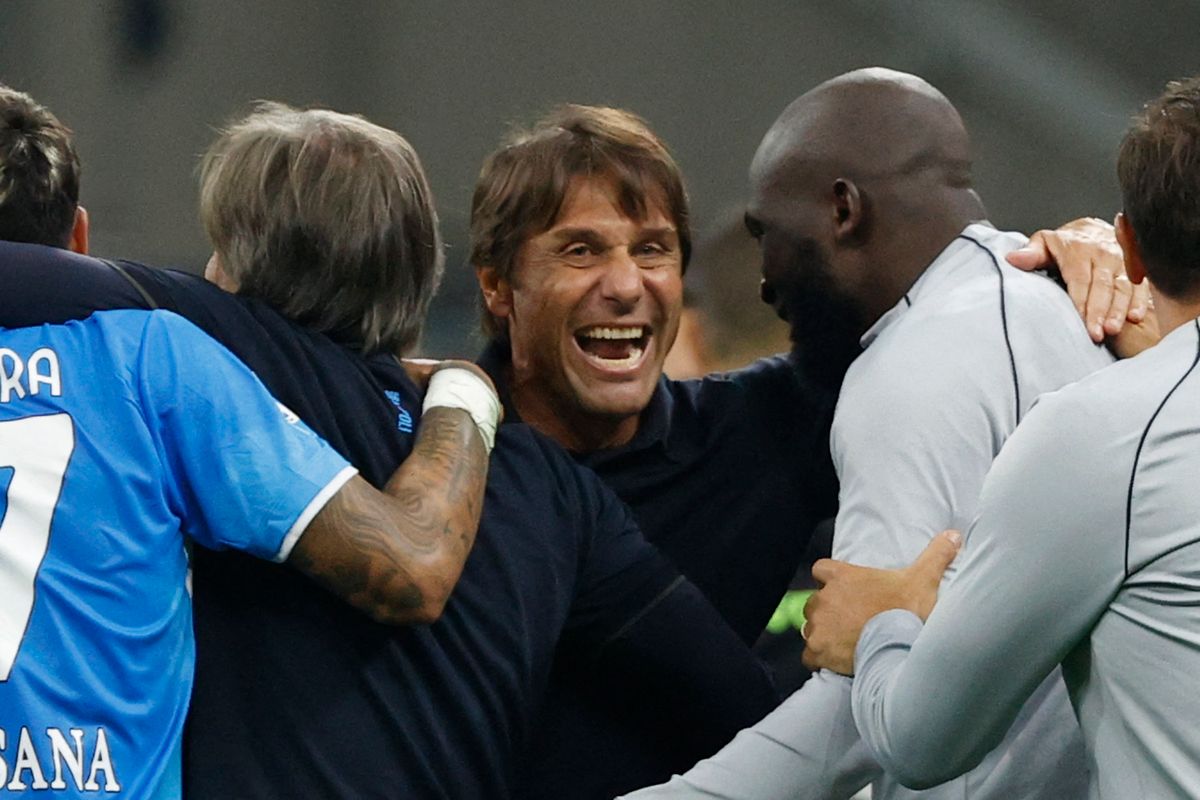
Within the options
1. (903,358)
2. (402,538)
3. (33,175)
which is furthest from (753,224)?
(33,175)

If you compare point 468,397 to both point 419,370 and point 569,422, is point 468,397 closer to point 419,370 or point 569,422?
point 419,370

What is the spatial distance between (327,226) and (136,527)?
41cm

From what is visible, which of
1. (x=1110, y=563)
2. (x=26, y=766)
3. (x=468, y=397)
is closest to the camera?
(x=1110, y=563)

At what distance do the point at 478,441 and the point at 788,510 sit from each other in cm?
79

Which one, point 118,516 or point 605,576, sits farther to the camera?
point 605,576

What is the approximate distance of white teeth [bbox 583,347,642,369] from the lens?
2.59m

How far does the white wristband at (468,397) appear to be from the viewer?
1.93 m

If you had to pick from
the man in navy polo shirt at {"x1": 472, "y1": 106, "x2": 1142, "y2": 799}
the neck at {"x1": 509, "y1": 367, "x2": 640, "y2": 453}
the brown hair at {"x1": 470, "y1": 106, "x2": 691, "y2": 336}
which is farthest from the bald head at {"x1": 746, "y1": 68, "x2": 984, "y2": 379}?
the neck at {"x1": 509, "y1": 367, "x2": 640, "y2": 453}

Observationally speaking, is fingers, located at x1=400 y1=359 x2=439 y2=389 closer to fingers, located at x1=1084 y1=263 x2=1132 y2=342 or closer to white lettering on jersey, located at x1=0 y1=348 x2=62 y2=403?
white lettering on jersey, located at x1=0 y1=348 x2=62 y2=403

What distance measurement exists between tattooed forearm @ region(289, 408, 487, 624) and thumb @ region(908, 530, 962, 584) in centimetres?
47

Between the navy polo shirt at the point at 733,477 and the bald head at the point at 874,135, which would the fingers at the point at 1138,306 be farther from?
the navy polo shirt at the point at 733,477

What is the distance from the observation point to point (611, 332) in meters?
2.63

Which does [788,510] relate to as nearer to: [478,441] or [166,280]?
[478,441]

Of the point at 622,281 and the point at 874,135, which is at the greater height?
the point at 874,135
